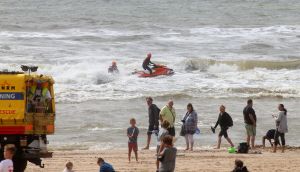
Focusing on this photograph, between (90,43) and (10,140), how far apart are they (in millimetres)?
32929

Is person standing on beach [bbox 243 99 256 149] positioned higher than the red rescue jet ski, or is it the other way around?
the red rescue jet ski

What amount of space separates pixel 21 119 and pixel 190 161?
4209 millimetres

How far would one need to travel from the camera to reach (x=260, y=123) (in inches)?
981

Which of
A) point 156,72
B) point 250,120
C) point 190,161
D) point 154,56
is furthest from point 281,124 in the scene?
point 154,56

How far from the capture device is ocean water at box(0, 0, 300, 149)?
2578 centimetres

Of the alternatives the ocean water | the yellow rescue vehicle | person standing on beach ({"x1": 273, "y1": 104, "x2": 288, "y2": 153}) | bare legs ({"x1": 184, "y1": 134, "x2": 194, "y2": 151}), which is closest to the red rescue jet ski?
the ocean water

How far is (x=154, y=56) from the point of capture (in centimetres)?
4362

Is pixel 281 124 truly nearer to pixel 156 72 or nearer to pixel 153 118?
pixel 153 118

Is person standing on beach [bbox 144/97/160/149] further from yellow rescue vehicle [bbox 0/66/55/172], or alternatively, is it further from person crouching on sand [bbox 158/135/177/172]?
person crouching on sand [bbox 158/135/177/172]

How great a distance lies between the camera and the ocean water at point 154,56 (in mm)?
25781

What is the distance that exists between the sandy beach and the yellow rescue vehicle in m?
1.35

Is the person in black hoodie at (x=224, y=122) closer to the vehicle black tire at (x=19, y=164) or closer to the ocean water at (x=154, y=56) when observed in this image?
the ocean water at (x=154, y=56)

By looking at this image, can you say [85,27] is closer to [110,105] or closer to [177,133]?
[110,105]

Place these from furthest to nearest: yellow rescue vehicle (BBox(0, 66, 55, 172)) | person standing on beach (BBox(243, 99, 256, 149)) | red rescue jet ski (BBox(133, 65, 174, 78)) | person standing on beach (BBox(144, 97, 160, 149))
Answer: red rescue jet ski (BBox(133, 65, 174, 78)) < person standing on beach (BBox(243, 99, 256, 149)) < person standing on beach (BBox(144, 97, 160, 149)) < yellow rescue vehicle (BBox(0, 66, 55, 172))
